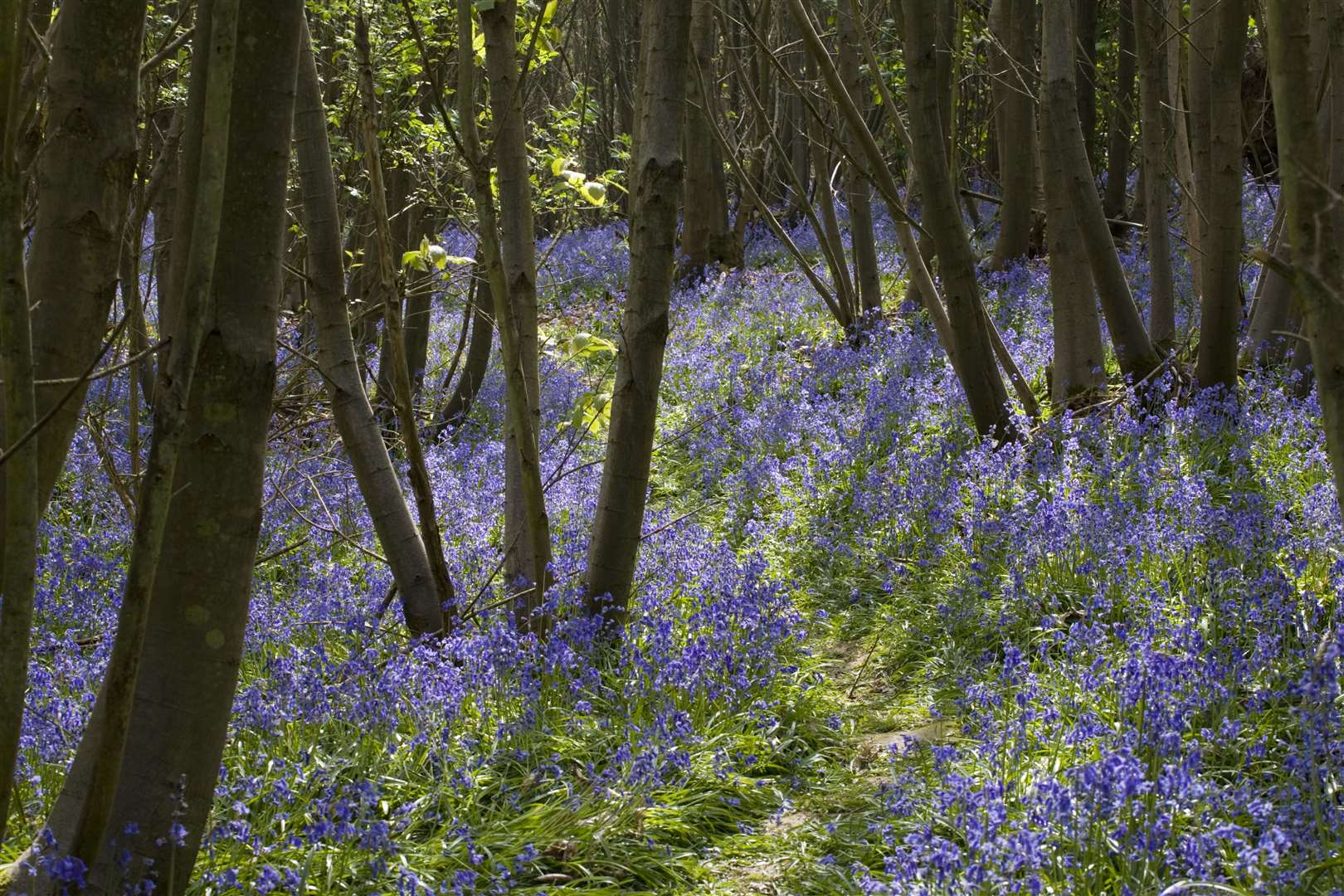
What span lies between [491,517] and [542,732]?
285 centimetres

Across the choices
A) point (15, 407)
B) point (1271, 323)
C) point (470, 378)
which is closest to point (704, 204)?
point (470, 378)

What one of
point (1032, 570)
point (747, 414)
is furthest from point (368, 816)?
point (747, 414)

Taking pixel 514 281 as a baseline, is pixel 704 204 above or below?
above

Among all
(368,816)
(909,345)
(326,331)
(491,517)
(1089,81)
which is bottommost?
(368,816)

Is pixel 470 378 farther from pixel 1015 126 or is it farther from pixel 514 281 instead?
pixel 514 281

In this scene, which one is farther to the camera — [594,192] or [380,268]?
[380,268]

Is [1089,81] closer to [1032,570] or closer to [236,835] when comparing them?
[1032,570]

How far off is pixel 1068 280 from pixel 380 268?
4.01 m

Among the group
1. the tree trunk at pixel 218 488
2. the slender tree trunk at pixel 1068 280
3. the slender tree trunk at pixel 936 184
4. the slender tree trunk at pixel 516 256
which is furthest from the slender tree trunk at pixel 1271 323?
the tree trunk at pixel 218 488

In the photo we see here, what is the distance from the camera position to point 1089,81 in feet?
41.7

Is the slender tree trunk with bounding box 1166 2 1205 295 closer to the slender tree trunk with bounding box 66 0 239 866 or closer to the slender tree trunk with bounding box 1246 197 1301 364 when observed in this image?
the slender tree trunk with bounding box 1246 197 1301 364

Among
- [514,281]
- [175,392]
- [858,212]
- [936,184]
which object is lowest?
[175,392]

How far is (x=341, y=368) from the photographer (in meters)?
4.30

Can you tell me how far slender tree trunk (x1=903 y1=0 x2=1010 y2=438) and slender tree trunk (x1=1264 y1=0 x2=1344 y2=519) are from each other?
4.11 m
